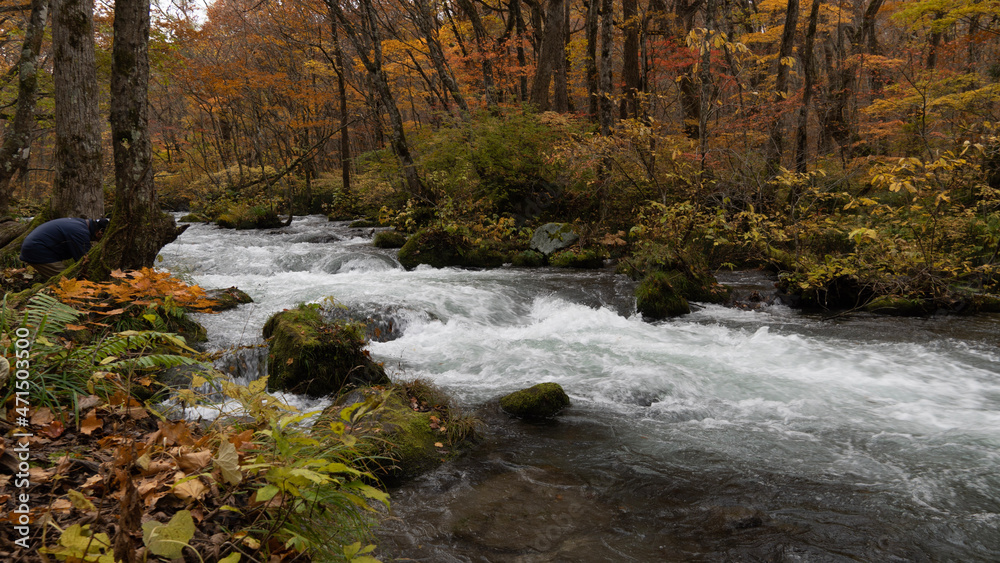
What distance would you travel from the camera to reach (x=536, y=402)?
5.41 meters

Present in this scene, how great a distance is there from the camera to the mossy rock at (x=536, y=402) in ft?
17.7

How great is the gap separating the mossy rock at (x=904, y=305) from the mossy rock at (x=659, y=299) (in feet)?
10.2

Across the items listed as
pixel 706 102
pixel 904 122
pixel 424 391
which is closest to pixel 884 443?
pixel 424 391

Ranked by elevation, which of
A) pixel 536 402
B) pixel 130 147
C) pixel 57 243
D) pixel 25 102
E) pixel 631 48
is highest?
pixel 631 48

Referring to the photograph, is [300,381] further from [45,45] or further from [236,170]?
[236,170]

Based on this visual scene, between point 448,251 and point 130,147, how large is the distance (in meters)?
7.78

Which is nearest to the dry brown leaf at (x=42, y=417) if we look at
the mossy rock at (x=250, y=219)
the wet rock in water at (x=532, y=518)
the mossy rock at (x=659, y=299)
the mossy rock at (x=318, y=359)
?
the wet rock in water at (x=532, y=518)

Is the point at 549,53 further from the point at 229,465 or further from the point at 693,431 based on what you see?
the point at 229,465

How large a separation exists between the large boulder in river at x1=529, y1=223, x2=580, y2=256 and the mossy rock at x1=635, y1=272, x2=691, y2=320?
382cm

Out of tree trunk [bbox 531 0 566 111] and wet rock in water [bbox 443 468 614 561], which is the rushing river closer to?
wet rock in water [bbox 443 468 614 561]

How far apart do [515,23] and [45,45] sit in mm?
17084

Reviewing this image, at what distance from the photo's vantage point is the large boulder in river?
13.2m

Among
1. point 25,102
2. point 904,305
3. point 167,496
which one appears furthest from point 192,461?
point 25,102

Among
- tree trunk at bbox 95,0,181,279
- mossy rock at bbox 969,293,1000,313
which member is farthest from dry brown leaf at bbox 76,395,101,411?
mossy rock at bbox 969,293,1000,313
